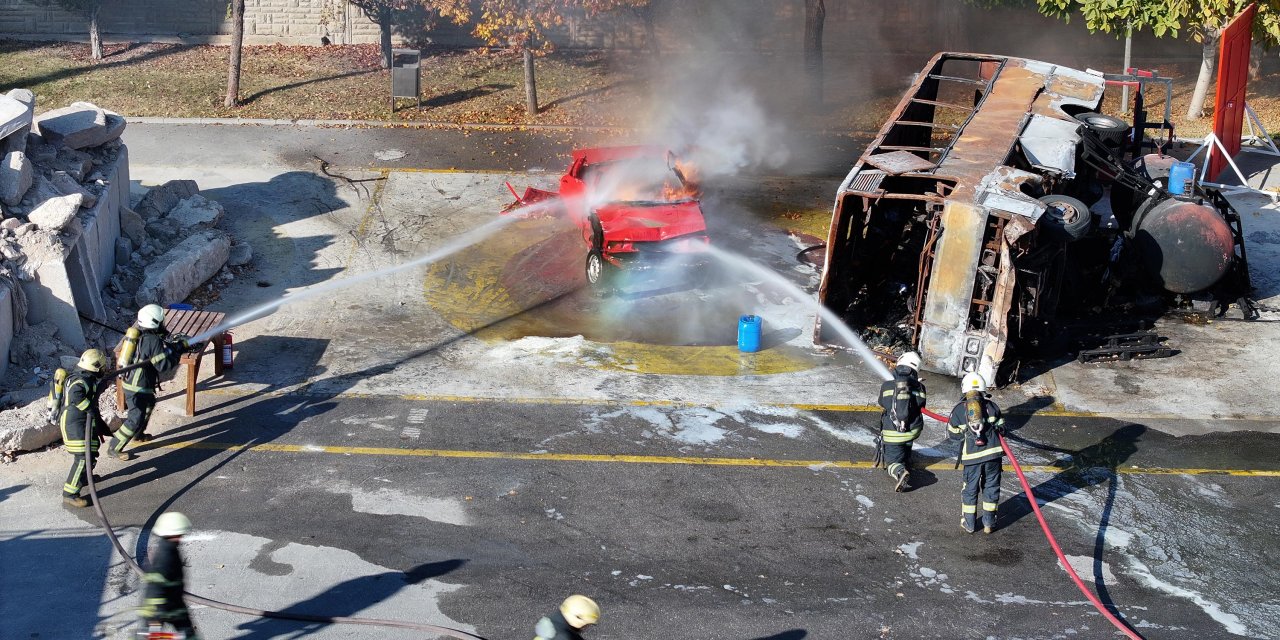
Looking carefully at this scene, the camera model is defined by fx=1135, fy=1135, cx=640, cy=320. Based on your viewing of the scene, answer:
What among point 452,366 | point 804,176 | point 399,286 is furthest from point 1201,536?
point 804,176

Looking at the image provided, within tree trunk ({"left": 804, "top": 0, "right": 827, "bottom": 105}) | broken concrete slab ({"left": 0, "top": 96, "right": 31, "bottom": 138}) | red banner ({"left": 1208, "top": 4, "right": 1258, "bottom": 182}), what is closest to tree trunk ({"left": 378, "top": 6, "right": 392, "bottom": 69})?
tree trunk ({"left": 804, "top": 0, "right": 827, "bottom": 105})

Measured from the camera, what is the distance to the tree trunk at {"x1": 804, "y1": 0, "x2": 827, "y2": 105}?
24.2 meters

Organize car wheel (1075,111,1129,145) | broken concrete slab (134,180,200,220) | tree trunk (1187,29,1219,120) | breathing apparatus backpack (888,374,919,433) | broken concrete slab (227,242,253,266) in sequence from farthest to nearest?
tree trunk (1187,29,1219,120) < broken concrete slab (134,180,200,220) < car wheel (1075,111,1129,145) < broken concrete slab (227,242,253,266) < breathing apparatus backpack (888,374,919,433)

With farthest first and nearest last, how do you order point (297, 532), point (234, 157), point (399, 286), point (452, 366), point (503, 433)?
point (234, 157)
point (399, 286)
point (452, 366)
point (503, 433)
point (297, 532)

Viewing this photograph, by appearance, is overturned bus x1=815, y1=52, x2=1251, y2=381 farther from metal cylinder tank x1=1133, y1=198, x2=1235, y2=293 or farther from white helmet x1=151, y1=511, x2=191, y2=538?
white helmet x1=151, y1=511, x2=191, y2=538

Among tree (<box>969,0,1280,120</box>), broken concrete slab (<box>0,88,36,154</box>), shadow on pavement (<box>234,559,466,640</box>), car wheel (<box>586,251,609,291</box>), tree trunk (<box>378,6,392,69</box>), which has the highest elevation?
tree (<box>969,0,1280,120</box>)

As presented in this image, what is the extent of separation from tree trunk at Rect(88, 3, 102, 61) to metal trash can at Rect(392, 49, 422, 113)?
7479mm

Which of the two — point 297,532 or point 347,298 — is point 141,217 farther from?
point 297,532

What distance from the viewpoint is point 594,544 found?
9664 mm

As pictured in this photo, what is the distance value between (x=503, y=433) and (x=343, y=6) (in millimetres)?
18584

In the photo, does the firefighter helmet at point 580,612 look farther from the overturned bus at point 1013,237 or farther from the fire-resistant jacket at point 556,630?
the overturned bus at point 1013,237

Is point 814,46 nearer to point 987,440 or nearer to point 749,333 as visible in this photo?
point 749,333

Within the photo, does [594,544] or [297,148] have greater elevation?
[297,148]

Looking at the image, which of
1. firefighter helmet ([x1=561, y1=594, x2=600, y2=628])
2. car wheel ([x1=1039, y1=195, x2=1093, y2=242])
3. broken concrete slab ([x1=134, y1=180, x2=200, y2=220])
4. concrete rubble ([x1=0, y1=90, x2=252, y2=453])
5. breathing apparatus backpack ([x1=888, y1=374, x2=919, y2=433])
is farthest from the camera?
broken concrete slab ([x1=134, y1=180, x2=200, y2=220])
